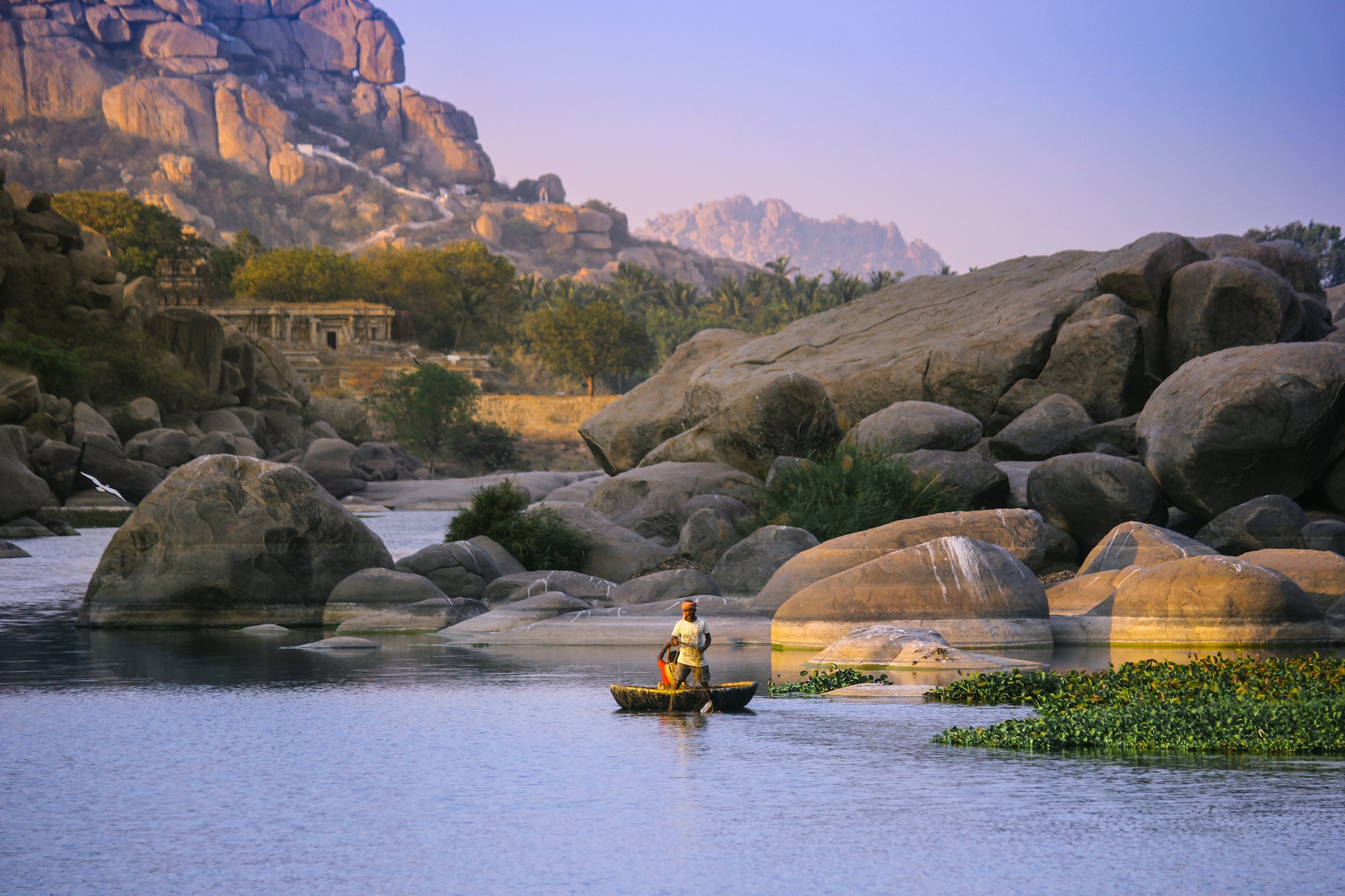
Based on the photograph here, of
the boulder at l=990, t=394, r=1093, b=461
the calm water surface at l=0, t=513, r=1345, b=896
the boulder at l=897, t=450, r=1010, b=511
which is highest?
the boulder at l=990, t=394, r=1093, b=461

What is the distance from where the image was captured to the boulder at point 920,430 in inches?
991

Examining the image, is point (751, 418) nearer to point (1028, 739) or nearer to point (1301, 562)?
point (1301, 562)

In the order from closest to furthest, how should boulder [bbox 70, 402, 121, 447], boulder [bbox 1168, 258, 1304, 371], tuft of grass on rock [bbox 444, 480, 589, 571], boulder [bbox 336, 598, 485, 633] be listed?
boulder [bbox 336, 598, 485, 633]
tuft of grass on rock [bbox 444, 480, 589, 571]
boulder [bbox 1168, 258, 1304, 371]
boulder [bbox 70, 402, 121, 447]

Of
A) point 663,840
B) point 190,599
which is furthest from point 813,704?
point 190,599

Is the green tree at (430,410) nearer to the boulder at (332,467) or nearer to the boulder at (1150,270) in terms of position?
the boulder at (332,467)

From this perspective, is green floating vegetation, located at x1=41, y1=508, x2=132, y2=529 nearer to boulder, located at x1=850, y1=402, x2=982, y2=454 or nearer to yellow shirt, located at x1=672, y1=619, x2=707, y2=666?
boulder, located at x1=850, y1=402, x2=982, y2=454

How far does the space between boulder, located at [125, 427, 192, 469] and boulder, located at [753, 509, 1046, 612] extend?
37.6 metres

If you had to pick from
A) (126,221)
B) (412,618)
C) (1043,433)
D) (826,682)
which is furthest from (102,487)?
(126,221)

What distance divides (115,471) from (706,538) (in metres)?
30.0

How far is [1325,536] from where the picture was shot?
65.7 feet

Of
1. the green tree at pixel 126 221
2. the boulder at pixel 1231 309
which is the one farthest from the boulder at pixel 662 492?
the green tree at pixel 126 221

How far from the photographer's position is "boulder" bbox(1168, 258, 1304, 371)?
28875 millimetres

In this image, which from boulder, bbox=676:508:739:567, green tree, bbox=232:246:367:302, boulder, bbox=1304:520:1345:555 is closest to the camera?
boulder, bbox=1304:520:1345:555

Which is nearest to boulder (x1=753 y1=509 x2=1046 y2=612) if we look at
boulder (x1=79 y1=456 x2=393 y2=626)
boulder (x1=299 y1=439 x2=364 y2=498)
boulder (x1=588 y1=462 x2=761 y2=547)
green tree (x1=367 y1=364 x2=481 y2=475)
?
boulder (x1=588 y1=462 x2=761 y2=547)
